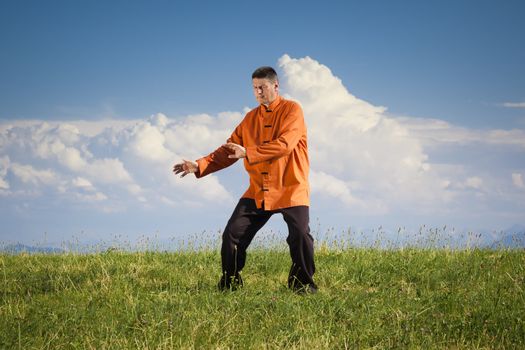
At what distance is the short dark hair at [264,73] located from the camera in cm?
657

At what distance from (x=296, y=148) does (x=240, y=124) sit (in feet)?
2.84

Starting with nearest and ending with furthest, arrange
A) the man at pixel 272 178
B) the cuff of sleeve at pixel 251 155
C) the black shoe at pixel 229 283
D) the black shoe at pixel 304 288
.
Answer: the cuff of sleeve at pixel 251 155 < the man at pixel 272 178 < the black shoe at pixel 304 288 < the black shoe at pixel 229 283

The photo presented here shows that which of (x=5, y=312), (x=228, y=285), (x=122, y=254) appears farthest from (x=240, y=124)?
(x=122, y=254)

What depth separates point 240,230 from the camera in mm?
6746

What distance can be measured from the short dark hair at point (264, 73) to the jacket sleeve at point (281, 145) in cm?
50

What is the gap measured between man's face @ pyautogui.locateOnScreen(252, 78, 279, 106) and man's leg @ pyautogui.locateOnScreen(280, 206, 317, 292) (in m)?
1.27

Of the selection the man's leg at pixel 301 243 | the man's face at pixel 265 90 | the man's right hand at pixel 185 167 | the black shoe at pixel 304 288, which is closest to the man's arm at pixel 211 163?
the man's right hand at pixel 185 167

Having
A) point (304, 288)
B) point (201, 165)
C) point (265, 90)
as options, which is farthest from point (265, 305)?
point (265, 90)

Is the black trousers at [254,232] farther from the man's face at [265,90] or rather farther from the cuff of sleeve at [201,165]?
the man's face at [265,90]

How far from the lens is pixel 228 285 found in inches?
278

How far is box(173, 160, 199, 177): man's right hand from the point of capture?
23.0ft

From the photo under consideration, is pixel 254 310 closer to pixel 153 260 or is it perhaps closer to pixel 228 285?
pixel 228 285

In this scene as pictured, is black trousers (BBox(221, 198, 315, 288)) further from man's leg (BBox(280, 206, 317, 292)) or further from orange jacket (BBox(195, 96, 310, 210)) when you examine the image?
orange jacket (BBox(195, 96, 310, 210))

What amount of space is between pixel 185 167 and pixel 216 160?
1.24 feet
